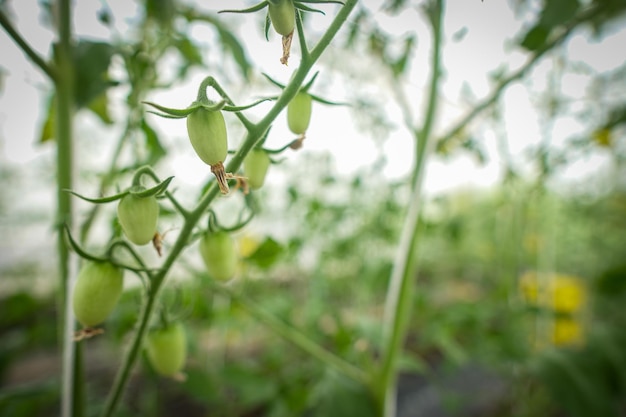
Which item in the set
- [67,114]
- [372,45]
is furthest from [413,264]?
[67,114]

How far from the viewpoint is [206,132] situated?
16 cm

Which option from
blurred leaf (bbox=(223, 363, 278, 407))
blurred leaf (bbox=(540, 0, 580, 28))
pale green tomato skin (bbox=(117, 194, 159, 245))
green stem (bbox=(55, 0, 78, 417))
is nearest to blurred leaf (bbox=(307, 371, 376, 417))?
blurred leaf (bbox=(223, 363, 278, 407))

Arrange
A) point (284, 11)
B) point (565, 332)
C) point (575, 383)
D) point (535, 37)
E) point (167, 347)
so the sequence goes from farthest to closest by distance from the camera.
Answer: point (565, 332), point (575, 383), point (535, 37), point (167, 347), point (284, 11)

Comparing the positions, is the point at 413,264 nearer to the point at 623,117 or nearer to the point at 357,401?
the point at 357,401

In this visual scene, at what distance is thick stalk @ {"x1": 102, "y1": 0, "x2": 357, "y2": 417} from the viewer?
0.16 meters

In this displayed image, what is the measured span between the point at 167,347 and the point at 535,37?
485mm

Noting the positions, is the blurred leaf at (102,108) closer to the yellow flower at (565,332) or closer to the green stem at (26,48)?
the green stem at (26,48)

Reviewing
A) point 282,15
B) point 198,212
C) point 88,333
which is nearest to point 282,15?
point 282,15

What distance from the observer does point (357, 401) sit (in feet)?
1.54

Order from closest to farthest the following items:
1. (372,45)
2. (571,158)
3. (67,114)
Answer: (67,114) → (372,45) → (571,158)

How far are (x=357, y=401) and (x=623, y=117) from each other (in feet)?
2.10

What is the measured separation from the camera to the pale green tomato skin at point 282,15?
15cm

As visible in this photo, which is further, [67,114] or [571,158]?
[571,158]

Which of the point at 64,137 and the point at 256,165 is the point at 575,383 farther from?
the point at 64,137
